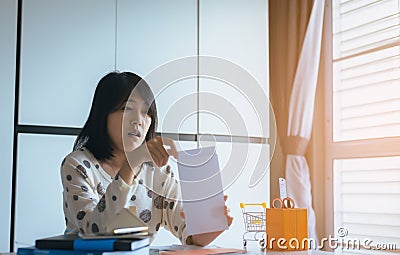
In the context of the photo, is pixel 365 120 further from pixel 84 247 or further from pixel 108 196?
pixel 84 247

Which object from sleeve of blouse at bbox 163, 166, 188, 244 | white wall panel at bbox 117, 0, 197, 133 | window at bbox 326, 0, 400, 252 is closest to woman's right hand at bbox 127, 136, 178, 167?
sleeve of blouse at bbox 163, 166, 188, 244

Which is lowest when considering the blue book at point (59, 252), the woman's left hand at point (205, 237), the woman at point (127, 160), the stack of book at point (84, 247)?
the woman's left hand at point (205, 237)

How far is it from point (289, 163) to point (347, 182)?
1.00ft

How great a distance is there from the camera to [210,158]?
1672 millimetres

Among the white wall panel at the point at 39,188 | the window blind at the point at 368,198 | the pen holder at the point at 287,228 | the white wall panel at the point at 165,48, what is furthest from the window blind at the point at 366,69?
the white wall panel at the point at 39,188

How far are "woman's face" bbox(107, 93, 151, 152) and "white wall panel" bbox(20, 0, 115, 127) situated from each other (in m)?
0.53

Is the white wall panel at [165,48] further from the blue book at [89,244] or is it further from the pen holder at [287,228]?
the blue book at [89,244]

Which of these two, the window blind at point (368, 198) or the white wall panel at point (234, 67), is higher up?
the white wall panel at point (234, 67)

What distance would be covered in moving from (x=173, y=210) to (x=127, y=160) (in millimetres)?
222

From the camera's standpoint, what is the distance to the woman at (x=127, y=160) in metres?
1.80

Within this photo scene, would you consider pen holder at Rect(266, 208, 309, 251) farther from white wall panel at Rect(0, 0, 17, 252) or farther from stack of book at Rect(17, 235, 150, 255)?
white wall panel at Rect(0, 0, 17, 252)

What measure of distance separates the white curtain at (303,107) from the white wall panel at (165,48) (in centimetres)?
57

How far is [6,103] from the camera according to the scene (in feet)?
7.47

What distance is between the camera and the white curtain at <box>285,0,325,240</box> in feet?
9.73
